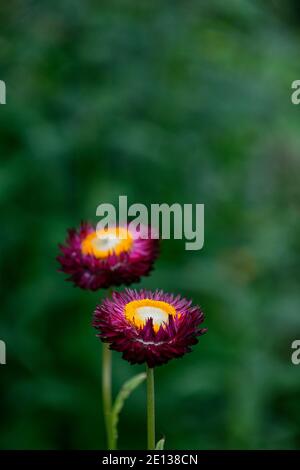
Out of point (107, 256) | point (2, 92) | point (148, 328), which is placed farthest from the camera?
point (2, 92)

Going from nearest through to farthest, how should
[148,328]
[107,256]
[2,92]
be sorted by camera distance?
[148,328] → [107,256] → [2,92]

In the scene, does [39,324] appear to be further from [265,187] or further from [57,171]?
[265,187]

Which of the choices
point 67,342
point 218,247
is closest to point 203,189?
point 218,247

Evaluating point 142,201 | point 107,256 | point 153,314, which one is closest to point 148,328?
point 153,314

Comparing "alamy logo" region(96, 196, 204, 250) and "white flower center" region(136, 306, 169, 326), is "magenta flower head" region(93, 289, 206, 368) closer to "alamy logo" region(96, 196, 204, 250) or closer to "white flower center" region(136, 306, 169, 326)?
"white flower center" region(136, 306, 169, 326)

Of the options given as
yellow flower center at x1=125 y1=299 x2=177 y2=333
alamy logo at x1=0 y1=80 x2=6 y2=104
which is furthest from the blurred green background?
yellow flower center at x1=125 y1=299 x2=177 y2=333

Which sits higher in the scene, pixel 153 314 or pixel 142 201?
pixel 142 201

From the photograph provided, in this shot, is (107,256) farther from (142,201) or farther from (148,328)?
(142,201)
